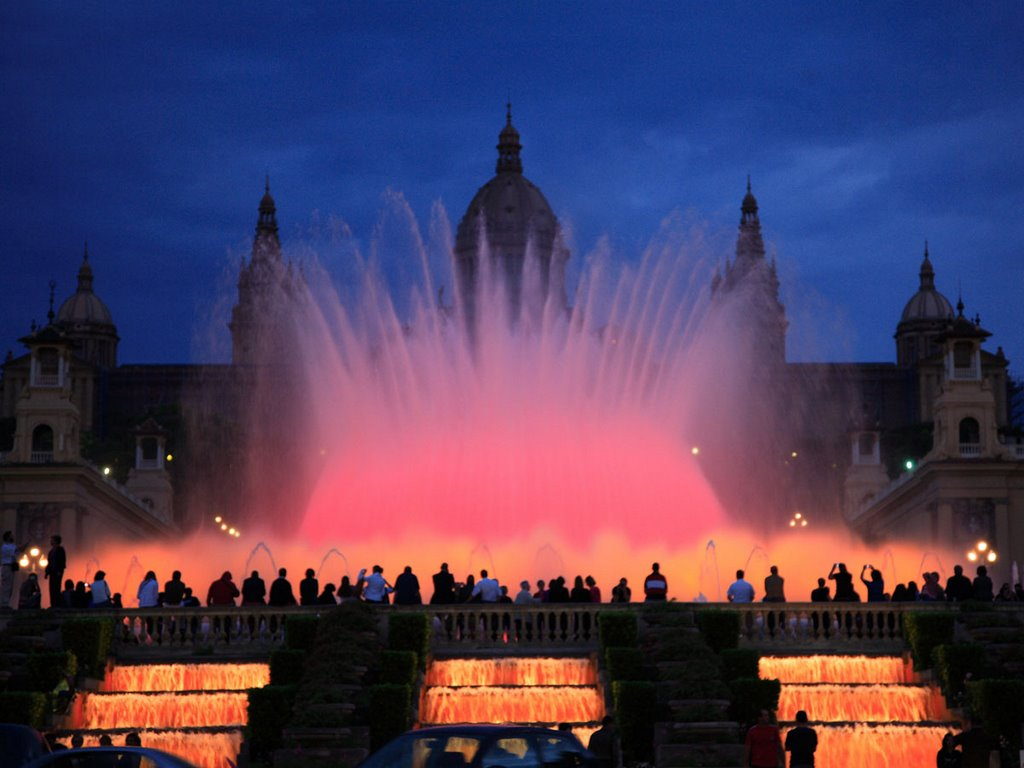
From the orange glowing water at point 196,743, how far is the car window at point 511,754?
11655 mm

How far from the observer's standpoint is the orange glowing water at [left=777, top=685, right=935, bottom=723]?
3566 cm

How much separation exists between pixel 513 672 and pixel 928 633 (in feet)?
23.7

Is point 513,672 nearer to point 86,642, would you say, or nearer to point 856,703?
point 856,703

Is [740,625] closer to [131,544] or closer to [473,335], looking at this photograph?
[473,335]

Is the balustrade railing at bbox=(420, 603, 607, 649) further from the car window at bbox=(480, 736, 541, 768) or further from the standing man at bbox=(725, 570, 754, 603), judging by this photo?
the car window at bbox=(480, 736, 541, 768)

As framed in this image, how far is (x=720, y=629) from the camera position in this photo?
3694cm

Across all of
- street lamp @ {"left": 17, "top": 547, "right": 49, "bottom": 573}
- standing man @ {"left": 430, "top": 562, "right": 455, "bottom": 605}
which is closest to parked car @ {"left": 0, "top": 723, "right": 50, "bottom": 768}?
standing man @ {"left": 430, "top": 562, "right": 455, "bottom": 605}

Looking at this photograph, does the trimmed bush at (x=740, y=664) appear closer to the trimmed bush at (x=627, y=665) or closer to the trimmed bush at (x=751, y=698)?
the trimmed bush at (x=751, y=698)

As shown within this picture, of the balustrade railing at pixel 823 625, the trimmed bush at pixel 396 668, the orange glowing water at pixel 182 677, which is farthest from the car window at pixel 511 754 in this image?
the balustrade railing at pixel 823 625

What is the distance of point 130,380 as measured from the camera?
182250 millimetres

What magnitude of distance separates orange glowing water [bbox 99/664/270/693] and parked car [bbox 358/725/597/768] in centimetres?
1557

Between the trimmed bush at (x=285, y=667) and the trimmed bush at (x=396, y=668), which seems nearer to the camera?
the trimmed bush at (x=396, y=668)

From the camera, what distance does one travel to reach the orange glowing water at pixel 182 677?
123 feet

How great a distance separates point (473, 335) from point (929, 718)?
26288 mm
